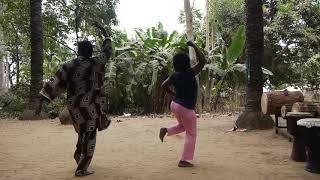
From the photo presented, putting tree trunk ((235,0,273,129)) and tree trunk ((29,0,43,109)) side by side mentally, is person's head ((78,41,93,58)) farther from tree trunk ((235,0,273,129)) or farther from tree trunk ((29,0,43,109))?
tree trunk ((29,0,43,109))

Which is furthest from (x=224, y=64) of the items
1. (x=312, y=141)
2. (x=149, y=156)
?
(x=312, y=141)

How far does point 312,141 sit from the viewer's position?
5.31 m

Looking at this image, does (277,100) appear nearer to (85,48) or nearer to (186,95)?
(186,95)

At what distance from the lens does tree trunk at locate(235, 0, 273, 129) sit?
9.34m

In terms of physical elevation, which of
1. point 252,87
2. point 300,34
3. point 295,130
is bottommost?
point 295,130

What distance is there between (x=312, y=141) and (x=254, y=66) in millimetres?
4312

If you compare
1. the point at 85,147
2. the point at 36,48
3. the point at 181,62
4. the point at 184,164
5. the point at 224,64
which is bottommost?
the point at 184,164

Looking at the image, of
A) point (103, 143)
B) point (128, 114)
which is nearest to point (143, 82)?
point (128, 114)

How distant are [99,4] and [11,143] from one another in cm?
1104

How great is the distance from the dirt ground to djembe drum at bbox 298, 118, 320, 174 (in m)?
0.14

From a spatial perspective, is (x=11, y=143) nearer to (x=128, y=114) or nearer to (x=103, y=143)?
(x=103, y=143)

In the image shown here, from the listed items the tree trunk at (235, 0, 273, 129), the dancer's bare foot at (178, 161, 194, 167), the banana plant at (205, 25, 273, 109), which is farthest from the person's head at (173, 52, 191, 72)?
the banana plant at (205, 25, 273, 109)

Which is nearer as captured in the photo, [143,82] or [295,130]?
[295,130]

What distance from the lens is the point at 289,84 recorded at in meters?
20.7
